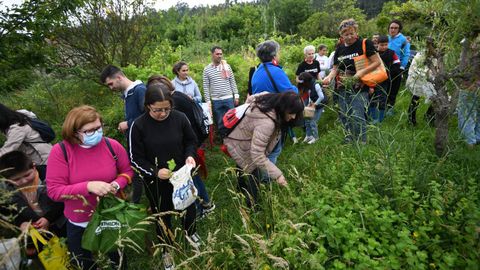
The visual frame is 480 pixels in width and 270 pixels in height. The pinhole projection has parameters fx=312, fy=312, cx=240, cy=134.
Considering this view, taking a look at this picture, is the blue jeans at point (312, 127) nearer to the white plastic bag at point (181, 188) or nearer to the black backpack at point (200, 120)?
the black backpack at point (200, 120)

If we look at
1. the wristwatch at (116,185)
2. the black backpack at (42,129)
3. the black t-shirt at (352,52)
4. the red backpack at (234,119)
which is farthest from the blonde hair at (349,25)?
the black backpack at (42,129)

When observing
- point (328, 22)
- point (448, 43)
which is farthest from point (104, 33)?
point (328, 22)

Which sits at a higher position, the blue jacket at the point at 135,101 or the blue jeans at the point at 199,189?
the blue jacket at the point at 135,101

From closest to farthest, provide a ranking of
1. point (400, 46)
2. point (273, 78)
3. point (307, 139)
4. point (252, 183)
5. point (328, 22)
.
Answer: point (252, 183) < point (273, 78) < point (307, 139) < point (400, 46) < point (328, 22)

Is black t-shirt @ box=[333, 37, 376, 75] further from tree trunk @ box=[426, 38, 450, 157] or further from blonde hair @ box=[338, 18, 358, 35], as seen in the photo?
tree trunk @ box=[426, 38, 450, 157]

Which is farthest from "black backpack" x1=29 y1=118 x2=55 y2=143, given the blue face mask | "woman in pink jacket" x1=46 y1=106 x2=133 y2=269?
the blue face mask

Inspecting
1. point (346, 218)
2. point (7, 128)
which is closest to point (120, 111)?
point (7, 128)

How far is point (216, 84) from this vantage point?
5.70m

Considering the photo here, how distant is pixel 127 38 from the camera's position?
26.6 ft

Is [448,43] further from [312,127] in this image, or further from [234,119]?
[312,127]

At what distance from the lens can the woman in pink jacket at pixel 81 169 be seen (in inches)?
92.7

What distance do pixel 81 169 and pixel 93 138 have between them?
26 centimetres

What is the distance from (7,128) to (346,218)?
317cm

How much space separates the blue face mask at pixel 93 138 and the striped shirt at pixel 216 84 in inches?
132
